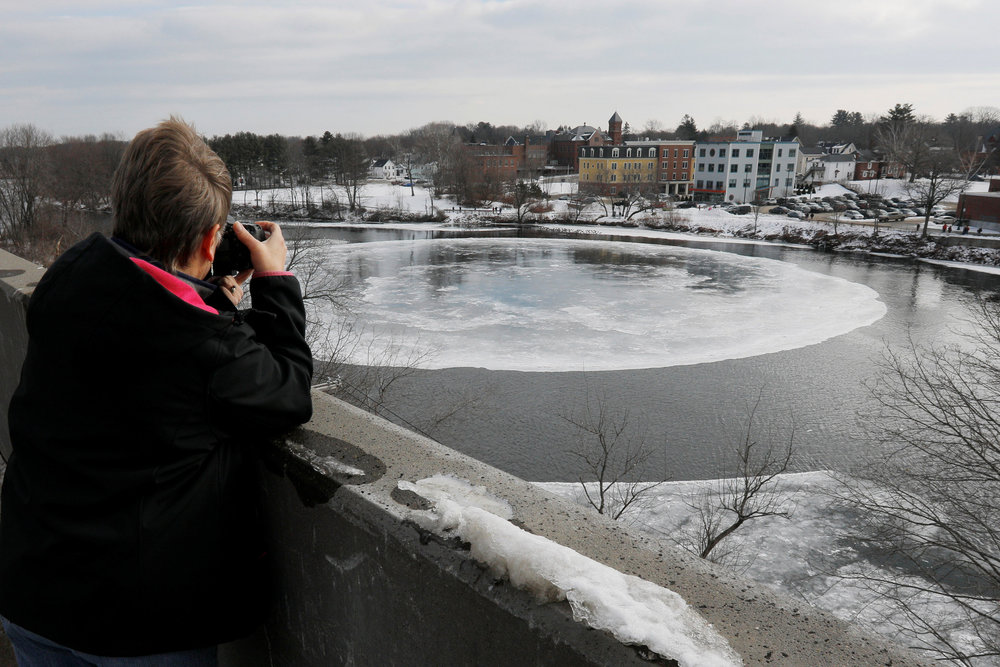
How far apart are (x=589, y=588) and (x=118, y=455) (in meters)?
0.86

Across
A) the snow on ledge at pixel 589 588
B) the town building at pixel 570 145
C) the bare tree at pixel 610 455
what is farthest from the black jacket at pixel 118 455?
the town building at pixel 570 145

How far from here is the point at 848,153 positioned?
93.6 m

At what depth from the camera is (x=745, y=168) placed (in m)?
70.6

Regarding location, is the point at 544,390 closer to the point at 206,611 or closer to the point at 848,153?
the point at 206,611

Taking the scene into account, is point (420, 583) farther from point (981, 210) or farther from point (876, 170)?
point (876, 170)

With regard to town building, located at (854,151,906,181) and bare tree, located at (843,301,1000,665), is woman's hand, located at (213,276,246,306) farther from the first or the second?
town building, located at (854,151,906,181)

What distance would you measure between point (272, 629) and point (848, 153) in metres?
108

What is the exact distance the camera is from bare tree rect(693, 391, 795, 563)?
10.4 metres

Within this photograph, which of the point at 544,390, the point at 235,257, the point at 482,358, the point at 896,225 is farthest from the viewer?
the point at 896,225

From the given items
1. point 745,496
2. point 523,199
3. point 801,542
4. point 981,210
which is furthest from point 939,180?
point 745,496

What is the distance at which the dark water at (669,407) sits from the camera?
523 inches

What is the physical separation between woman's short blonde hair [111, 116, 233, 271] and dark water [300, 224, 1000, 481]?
1126 centimetres

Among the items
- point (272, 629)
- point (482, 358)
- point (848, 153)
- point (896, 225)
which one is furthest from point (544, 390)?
point (848, 153)

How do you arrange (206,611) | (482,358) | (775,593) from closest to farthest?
(775,593) < (206,611) < (482,358)
